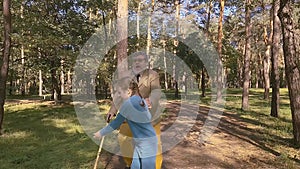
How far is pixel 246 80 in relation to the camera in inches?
809

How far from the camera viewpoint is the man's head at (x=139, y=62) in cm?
512

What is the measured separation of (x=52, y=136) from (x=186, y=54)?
22.6 m

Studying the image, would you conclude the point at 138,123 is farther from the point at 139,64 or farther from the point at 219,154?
the point at 219,154

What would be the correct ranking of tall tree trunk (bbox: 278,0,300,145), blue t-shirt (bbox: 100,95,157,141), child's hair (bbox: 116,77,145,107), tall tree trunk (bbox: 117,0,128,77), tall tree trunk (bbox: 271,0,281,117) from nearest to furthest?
1. blue t-shirt (bbox: 100,95,157,141)
2. child's hair (bbox: 116,77,145,107)
3. tall tree trunk (bbox: 278,0,300,145)
4. tall tree trunk (bbox: 117,0,128,77)
5. tall tree trunk (bbox: 271,0,281,117)

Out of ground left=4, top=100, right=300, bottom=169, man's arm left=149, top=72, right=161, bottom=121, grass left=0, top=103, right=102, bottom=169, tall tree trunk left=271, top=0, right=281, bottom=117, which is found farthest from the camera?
tall tree trunk left=271, top=0, right=281, bottom=117

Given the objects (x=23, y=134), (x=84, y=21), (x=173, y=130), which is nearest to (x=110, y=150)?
(x=173, y=130)

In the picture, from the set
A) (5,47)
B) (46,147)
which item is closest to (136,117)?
(46,147)

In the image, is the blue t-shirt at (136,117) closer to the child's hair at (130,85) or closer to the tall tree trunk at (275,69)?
the child's hair at (130,85)

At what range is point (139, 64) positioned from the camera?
5176 mm

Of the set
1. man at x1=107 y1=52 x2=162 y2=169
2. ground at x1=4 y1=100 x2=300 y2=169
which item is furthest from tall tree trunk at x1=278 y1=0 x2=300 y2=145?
man at x1=107 y1=52 x2=162 y2=169

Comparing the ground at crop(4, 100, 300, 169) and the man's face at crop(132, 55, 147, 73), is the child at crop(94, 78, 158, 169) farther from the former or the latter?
the ground at crop(4, 100, 300, 169)

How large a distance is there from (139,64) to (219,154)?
5.13 m

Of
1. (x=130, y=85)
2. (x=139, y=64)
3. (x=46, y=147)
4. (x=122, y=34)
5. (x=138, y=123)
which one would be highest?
(x=122, y=34)

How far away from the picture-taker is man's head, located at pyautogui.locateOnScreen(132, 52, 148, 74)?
5.12 m
